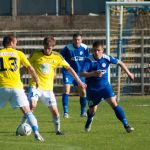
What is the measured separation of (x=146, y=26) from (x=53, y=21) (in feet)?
12.8

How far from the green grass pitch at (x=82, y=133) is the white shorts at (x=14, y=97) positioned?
64cm

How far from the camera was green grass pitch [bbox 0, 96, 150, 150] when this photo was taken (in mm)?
13539

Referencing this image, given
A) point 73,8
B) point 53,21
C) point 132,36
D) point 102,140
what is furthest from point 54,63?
point 73,8

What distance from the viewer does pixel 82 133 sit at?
1552 centimetres

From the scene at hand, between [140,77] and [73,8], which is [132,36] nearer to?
[140,77]

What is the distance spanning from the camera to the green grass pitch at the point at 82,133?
13.5 metres

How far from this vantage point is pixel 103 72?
619 inches

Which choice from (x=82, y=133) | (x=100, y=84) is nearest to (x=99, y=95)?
(x=100, y=84)

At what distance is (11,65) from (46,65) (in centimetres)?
148

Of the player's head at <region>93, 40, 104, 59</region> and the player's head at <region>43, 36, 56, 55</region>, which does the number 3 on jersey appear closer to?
the player's head at <region>43, 36, 56, 55</region>

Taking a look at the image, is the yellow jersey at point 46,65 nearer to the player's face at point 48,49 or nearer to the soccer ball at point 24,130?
the player's face at point 48,49

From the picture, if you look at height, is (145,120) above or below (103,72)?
below

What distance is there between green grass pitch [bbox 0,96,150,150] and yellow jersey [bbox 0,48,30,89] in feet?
3.22

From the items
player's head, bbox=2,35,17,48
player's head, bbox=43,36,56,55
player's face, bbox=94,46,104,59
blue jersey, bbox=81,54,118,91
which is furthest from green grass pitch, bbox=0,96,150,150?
player's head, bbox=2,35,17,48
